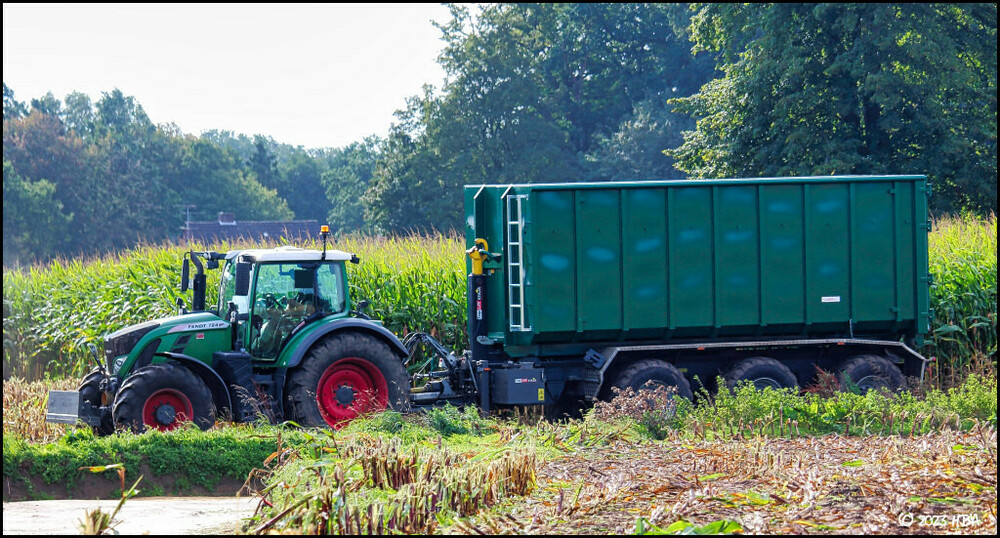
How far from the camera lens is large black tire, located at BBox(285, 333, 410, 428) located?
12227 millimetres

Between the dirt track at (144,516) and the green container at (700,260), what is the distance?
5.51 meters

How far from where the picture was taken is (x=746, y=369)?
13.6 metres

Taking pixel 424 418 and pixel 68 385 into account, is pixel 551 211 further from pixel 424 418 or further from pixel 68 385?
pixel 68 385

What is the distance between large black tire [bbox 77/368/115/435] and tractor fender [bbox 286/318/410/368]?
6.83 feet

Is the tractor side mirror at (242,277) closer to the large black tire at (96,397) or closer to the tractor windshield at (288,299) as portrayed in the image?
the tractor windshield at (288,299)

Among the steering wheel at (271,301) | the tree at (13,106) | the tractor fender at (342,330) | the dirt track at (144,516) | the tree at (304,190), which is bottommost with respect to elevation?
the dirt track at (144,516)

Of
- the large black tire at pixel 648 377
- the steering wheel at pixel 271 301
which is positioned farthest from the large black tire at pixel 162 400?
the large black tire at pixel 648 377

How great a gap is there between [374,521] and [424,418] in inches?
205

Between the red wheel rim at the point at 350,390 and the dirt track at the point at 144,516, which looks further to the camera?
the red wheel rim at the point at 350,390

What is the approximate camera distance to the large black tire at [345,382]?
1223cm

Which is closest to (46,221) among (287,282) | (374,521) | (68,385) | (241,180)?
(241,180)

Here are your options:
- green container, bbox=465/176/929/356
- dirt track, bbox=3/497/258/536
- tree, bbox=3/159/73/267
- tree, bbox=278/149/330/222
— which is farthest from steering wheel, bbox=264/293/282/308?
tree, bbox=278/149/330/222

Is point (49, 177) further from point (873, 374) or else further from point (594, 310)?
point (873, 374)

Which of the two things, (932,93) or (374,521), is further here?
(932,93)
